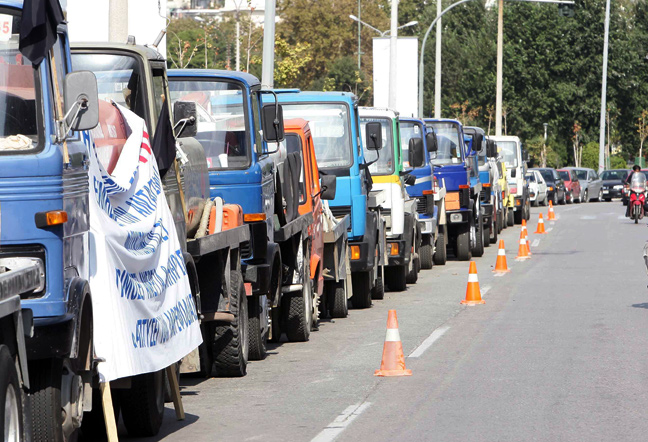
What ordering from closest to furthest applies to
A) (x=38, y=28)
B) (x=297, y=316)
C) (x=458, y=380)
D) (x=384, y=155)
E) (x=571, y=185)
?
1. (x=38, y=28)
2. (x=458, y=380)
3. (x=297, y=316)
4. (x=384, y=155)
5. (x=571, y=185)

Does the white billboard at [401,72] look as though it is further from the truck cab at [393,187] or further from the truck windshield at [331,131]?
the truck windshield at [331,131]

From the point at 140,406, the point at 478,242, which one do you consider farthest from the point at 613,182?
the point at 140,406

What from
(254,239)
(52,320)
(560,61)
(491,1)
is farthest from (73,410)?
(491,1)

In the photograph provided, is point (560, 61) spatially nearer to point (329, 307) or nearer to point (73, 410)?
point (329, 307)

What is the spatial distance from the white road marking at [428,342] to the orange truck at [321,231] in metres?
1.43

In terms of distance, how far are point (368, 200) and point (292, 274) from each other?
435 centimetres

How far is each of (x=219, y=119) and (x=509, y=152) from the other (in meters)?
30.1

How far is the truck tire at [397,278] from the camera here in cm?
1948

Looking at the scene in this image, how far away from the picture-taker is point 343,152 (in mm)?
16328

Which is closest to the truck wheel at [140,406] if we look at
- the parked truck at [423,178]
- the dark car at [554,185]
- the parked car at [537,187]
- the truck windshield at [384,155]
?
the truck windshield at [384,155]

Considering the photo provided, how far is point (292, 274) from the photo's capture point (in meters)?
13.0

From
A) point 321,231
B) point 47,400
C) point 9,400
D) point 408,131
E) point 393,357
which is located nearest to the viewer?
point 9,400

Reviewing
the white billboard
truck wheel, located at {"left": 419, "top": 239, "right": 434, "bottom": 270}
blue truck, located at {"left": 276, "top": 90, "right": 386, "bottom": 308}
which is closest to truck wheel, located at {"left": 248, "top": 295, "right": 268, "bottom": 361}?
blue truck, located at {"left": 276, "top": 90, "right": 386, "bottom": 308}

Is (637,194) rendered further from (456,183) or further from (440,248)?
(440,248)
